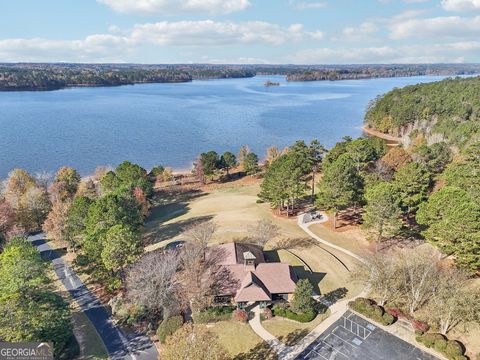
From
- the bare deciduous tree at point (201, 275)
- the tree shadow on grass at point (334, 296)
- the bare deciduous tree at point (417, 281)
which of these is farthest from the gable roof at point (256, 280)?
the bare deciduous tree at point (417, 281)

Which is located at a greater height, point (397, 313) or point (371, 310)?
point (371, 310)

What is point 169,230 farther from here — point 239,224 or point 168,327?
point 168,327

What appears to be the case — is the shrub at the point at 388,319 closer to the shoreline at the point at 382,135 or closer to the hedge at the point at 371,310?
the hedge at the point at 371,310

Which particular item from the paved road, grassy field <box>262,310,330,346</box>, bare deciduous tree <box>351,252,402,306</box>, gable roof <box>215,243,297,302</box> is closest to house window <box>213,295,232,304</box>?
gable roof <box>215,243,297,302</box>

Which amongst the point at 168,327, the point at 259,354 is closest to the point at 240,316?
the point at 259,354

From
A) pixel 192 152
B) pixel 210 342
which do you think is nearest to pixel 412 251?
pixel 210 342

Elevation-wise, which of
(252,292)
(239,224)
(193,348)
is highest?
(193,348)

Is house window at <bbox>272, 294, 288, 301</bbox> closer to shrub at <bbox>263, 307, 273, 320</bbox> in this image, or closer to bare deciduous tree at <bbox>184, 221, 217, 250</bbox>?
shrub at <bbox>263, 307, 273, 320</bbox>
